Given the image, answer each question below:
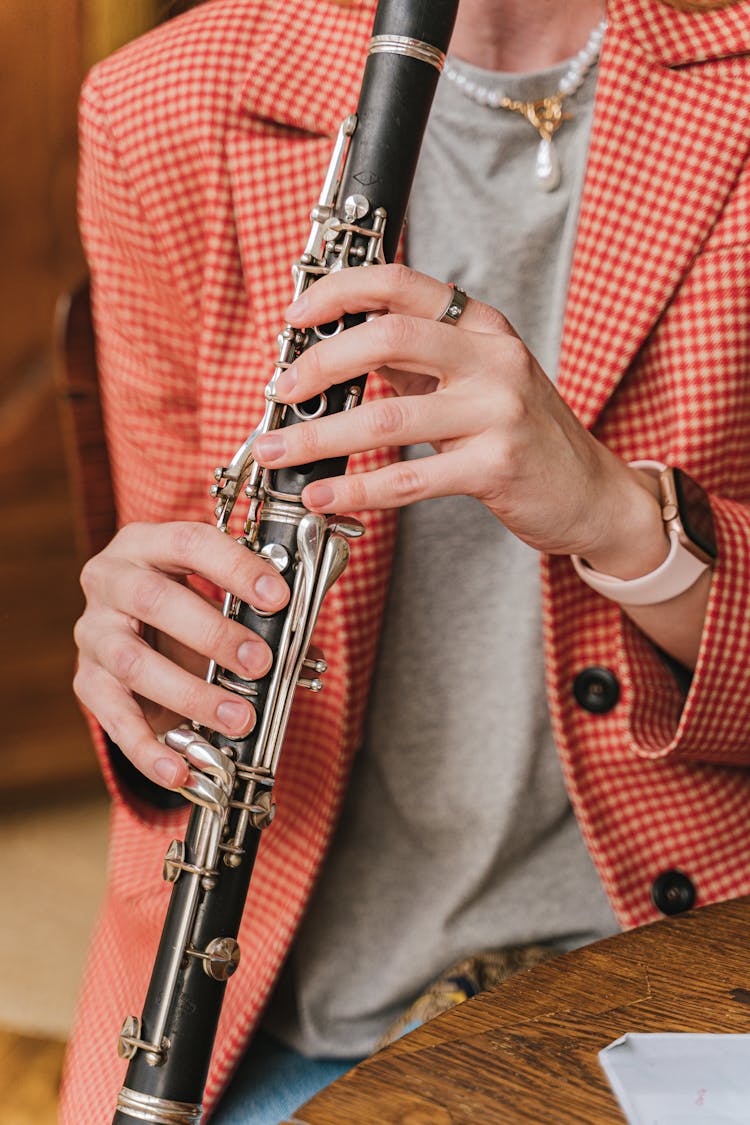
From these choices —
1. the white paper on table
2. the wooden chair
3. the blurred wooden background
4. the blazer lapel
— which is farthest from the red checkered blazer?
the blurred wooden background

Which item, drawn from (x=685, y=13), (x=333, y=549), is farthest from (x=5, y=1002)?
(x=685, y=13)

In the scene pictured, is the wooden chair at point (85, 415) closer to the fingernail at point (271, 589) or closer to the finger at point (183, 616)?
the finger at point (183, 616)

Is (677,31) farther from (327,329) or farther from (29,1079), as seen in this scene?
(29,1079)

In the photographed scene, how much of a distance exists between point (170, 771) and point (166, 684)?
0.05m

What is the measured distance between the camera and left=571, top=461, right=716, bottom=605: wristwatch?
2.25ft

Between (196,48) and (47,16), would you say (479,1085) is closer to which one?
(196,48)

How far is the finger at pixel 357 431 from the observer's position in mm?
538

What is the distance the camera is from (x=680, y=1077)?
438 millimetres

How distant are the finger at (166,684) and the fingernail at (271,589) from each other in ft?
0.18

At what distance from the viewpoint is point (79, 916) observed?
1.44m

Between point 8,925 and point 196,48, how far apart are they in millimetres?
1060

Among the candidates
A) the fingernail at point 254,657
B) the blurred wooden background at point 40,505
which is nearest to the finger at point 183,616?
the fingernail at point 254,657

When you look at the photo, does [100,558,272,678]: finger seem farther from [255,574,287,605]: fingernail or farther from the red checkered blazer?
the red checkered blazer

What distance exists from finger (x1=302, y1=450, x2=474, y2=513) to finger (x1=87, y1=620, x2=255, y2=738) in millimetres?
106
